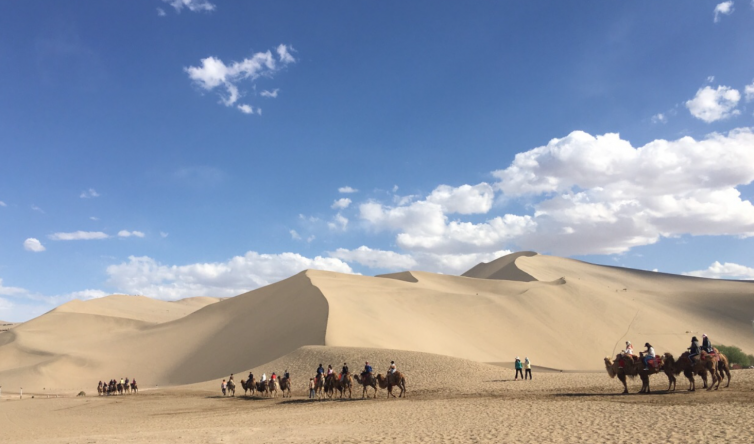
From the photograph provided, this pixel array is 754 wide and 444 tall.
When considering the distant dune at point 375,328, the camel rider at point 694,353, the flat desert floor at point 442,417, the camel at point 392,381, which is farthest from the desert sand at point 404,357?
the camel rider at point 694,353

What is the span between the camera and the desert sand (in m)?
15.7

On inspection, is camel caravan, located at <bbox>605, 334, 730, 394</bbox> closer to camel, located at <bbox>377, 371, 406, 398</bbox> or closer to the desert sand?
the desert sand

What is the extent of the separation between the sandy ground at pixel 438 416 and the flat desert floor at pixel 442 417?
40 millimetres

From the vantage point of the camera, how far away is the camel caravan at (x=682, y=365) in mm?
20016

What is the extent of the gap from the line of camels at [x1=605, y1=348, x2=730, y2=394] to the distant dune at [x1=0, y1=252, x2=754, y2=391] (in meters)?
22.0

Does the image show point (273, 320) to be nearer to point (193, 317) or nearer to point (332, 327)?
point (332, 327)

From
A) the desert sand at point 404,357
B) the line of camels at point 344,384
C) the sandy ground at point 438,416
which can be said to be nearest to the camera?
the sandy ground at point 438,416

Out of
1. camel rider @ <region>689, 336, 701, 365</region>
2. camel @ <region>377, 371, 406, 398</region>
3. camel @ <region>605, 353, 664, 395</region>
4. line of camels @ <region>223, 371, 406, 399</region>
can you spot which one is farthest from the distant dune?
camel rider @ <region>689, 336, 701, 365</region>

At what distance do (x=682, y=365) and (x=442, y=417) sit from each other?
9.54 m

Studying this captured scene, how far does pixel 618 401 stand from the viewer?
18812mm

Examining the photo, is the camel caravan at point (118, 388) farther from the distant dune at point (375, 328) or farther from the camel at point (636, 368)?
the camel at point (636, 368)

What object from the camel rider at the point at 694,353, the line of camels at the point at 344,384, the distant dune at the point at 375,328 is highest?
the distant dune at the point at 375,328

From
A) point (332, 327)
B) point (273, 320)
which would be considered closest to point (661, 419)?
point (332, 327)

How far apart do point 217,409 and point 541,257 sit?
95.6m
